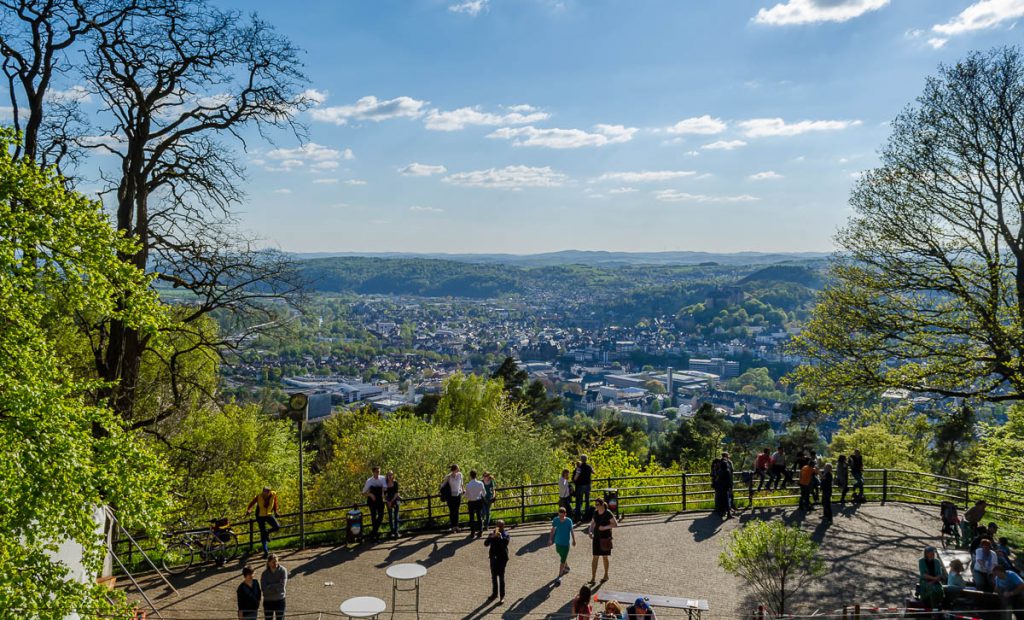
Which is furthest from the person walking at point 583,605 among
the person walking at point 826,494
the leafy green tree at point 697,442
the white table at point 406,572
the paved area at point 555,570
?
the leafy green tree at point 697,442

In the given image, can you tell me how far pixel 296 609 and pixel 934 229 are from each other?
17162 millimetres

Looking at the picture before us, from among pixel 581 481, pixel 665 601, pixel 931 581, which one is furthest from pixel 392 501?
pixel 931 581

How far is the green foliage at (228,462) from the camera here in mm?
19219

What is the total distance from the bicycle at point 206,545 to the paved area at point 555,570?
1.19 feet

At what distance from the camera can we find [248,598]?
9617 millimetres

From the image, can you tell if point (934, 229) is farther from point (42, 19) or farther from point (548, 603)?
point (42, 19)

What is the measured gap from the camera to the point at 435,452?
2411 centimetres

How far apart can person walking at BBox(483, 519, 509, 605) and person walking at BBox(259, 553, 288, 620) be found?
3.13m

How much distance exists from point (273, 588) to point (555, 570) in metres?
5.06

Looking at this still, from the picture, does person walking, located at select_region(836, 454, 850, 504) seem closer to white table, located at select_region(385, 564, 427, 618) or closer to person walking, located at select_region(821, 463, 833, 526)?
person walking, located at select_region(821, 463, 833, 526)

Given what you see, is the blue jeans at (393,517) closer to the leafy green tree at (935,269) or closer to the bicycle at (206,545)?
the bicycle at (206,545)

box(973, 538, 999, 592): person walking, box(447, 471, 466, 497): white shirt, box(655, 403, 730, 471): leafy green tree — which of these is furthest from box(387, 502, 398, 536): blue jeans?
box(655, 403, 730, 471): leafy green tree

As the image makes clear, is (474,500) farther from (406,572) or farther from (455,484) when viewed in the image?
(406,572)

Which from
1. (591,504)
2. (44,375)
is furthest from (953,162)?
(44,375)
